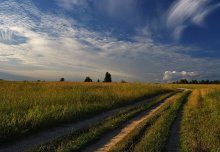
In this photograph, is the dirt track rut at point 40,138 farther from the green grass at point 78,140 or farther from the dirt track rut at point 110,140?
the dirt track rut at point 110,140

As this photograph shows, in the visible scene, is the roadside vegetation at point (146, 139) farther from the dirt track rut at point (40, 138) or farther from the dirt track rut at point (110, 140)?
the dirt track rut at point (40, 138)

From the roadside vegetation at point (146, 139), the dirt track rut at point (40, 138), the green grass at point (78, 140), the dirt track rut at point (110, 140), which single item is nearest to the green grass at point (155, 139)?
the roadside vegetation at point (146, 139)

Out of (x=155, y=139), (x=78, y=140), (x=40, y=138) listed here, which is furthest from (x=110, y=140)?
(x=40, y=138)

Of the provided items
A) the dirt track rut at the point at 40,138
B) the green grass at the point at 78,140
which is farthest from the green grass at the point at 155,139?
the dirt track rut at the point at 40,138

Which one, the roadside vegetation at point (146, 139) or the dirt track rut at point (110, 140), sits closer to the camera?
the roadside vegetation at point (146, 139)

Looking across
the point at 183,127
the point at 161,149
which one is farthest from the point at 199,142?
the point at 183,127

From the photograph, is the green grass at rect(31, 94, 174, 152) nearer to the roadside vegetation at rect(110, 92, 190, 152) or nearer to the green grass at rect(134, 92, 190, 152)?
the roadside vegetation at rect(110, 92, 190, 152)

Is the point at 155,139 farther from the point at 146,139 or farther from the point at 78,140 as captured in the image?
the point at 78,140

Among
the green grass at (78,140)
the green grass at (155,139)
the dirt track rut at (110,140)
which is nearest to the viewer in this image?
the green grass at (78,140)

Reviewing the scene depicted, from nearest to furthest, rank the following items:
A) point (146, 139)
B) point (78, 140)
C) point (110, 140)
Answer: point (78, 140) → point (146, 139) → point (110, 140)

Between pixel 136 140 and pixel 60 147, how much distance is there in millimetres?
2755

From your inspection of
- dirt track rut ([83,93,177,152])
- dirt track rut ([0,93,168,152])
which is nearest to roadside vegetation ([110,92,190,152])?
dirt track rut ([83,93,177,152])

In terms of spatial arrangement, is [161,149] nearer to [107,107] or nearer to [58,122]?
[58,122]

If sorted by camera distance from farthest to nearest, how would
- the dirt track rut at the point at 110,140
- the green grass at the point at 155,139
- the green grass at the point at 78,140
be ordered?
1. the dirt track rut at the point at 110,140
2. the green grass at the point at 155,139
3. the green grass at the point at 78,140
